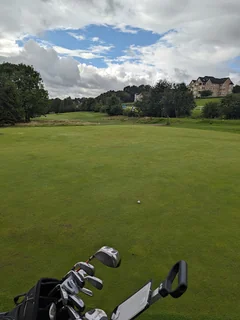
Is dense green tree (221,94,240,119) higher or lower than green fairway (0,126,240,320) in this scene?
higher

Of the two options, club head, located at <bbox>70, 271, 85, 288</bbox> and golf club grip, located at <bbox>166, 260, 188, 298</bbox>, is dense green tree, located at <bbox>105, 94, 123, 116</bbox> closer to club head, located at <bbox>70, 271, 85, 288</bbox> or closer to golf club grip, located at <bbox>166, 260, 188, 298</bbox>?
club head, located at <bbox>70, 271, 85, 288</bbox>

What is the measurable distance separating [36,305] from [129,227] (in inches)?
103

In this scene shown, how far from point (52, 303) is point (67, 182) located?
16.3 ft

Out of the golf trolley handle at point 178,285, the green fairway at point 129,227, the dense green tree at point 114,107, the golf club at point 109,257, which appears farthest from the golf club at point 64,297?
the dense green tree at point 114,107

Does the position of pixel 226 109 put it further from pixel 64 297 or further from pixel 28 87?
pixel 64 297

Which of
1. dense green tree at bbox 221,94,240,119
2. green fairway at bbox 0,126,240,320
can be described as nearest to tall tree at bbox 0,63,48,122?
dense green tree at bbox 221,94,240,119

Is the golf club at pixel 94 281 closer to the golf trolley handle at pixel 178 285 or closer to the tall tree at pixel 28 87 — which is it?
the golf trolley handle at pixel 178 285

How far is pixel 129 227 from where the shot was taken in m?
4.21

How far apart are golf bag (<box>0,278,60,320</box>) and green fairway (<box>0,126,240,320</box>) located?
769 mm

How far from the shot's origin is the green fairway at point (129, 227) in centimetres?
275

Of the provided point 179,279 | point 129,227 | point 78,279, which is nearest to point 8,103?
Answer: point 129,227

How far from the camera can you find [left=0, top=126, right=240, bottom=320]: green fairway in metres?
2.75

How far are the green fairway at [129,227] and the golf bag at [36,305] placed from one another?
769 millimetres

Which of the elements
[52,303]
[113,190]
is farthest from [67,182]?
[52,303]
